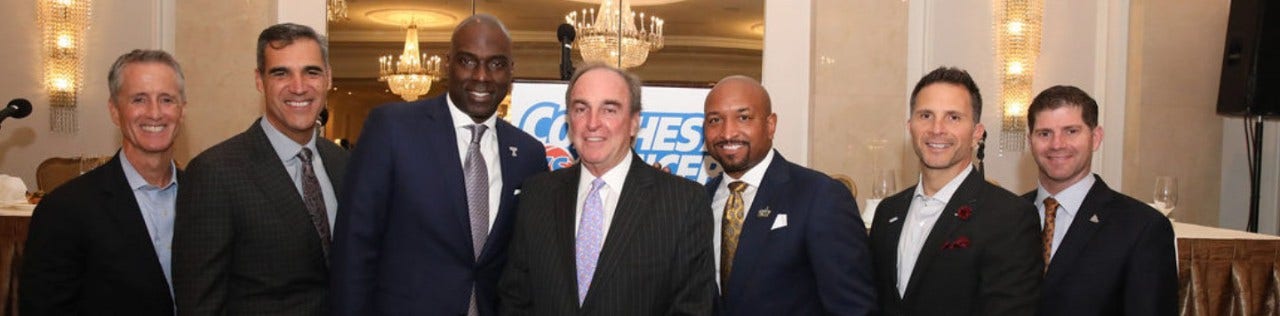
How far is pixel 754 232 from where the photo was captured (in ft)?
7.90

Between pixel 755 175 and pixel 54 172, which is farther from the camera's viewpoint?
pixel 54 172

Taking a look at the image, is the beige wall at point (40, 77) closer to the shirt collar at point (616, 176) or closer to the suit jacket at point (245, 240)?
the suit jacket at point (245, 240)

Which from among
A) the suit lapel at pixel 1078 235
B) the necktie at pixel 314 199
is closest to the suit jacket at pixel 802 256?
the suit lapel at pixel 1078 235

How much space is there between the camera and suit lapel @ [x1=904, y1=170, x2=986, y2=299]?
2396 millimetres

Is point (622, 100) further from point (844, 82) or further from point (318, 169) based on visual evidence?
point (844, 82)

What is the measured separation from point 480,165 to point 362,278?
16.9 inches

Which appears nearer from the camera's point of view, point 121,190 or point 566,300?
point 566,300

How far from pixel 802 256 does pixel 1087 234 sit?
0.86 m

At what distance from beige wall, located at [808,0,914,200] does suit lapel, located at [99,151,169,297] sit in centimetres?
542

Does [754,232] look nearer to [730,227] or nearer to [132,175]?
[730,227]

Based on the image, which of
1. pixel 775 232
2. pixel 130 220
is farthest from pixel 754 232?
pixel 130 220

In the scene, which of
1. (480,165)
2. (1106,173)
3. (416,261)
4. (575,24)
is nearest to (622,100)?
(480,165)

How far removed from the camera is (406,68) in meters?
7.66

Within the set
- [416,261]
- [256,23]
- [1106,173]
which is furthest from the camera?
[1106,173]
